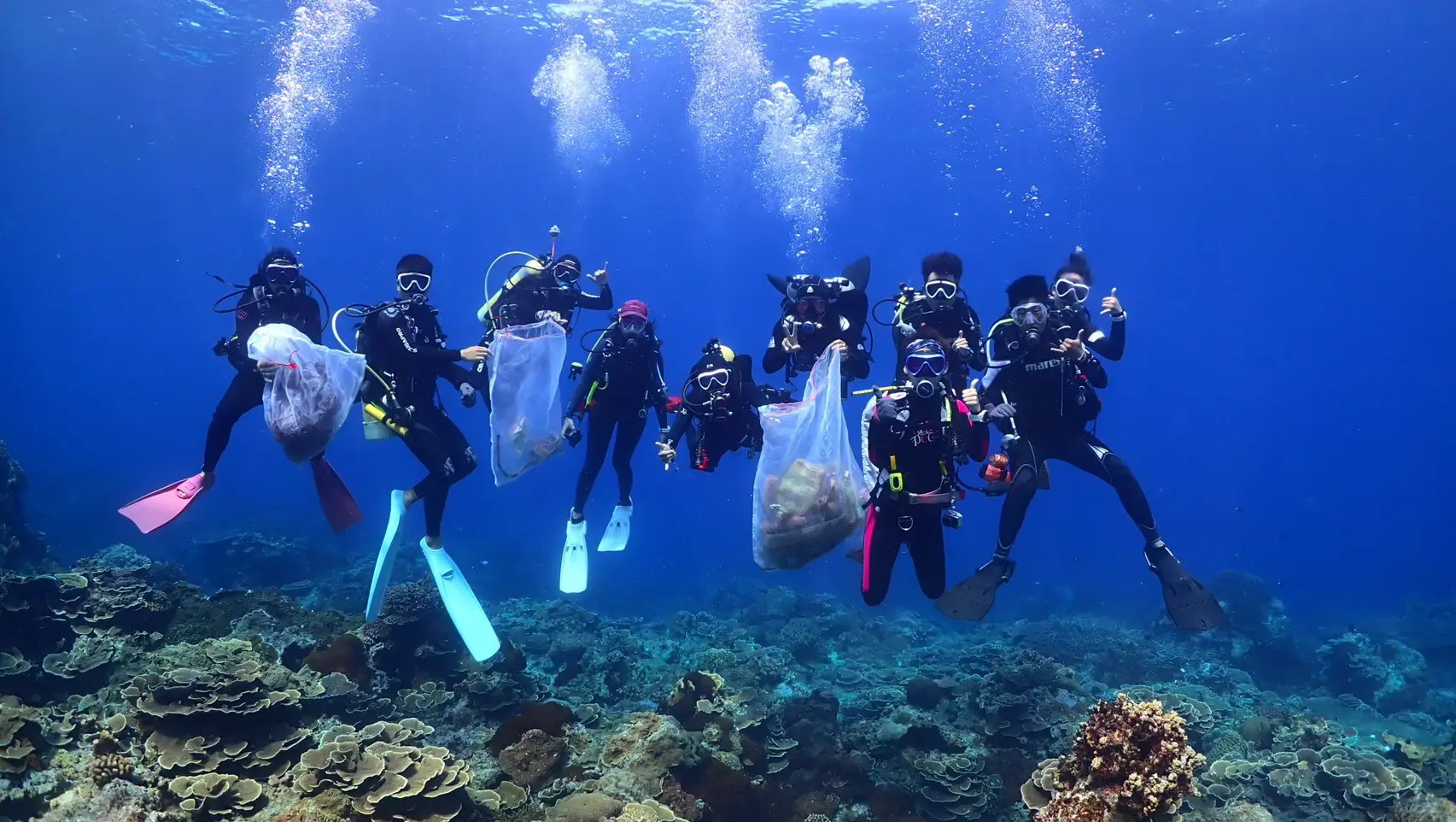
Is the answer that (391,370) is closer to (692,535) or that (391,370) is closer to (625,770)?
(625,770)

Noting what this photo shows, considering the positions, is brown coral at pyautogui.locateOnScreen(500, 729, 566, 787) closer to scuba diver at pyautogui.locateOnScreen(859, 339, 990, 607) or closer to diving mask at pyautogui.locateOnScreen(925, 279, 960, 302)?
scuba diver at pyautogui.locateOnScreen(859, 339, 990, 607)

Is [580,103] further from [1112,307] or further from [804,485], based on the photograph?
[804,485]

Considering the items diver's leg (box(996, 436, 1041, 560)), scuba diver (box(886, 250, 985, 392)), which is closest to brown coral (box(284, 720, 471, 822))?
diver's leg (box(996, 436, 1041, 560))

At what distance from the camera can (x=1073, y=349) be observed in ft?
23.4

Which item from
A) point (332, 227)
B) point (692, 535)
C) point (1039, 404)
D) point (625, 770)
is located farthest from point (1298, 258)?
point (332, 227)

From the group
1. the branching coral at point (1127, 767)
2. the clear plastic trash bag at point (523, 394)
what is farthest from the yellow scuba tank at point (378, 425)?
the branching coral at point (1127, 767)

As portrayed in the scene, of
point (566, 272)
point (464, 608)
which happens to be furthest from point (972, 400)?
point (464, 608)

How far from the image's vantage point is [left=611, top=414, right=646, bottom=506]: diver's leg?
32.8 ft

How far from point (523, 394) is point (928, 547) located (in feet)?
16.5

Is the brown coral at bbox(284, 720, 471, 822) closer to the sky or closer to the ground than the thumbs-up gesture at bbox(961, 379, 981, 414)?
closer to the ground

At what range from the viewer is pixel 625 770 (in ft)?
20.3

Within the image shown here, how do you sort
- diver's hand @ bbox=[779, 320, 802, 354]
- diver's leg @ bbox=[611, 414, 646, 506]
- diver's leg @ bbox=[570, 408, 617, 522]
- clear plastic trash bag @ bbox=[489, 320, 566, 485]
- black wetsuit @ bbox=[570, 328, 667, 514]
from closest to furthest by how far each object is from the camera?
clear plastic trash bag @ bbox=[489, 320, 566, 485], diver's hand @ bbox=[779, 320, 802, 354], black wetsuit @ bbox=[570, 328, 667, 514], diver's leg @ bbox=[570, 408, 617, 522], diver's leg @ bbox=[611, 414, 646, 506]

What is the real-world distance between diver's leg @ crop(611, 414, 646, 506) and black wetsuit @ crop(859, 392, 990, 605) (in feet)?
13.7

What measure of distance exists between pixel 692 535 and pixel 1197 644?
1777 inches
